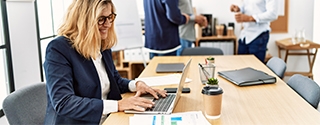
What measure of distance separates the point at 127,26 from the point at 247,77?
193 centimetres

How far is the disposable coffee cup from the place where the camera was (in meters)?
1.31

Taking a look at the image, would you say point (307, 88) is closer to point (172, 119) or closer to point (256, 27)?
point (172, 119)

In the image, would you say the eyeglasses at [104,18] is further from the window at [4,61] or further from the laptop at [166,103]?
the window at [4,61]

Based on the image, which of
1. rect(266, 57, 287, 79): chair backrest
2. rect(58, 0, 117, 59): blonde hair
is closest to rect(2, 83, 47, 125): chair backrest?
rect(58, 0, 117, 59): blonde hair

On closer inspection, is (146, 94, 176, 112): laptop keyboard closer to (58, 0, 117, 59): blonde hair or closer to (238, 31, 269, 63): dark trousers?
(58, 0, 117, 59): blonde hair

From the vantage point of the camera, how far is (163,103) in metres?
1.52

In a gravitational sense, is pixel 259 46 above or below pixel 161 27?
below

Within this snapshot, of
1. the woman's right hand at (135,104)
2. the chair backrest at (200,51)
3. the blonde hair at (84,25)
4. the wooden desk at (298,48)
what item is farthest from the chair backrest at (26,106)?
the wooden desk at (298,48)

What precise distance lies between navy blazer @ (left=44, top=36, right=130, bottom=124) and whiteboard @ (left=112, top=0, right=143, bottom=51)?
2.01m

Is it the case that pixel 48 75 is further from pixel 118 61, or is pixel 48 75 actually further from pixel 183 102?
pixel 118 61

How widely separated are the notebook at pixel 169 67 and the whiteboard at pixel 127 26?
113 centimetres

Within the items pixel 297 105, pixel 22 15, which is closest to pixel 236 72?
pixel 297 105

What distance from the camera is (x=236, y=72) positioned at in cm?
211

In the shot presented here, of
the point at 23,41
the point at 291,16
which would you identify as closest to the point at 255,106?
the point at 23,41
